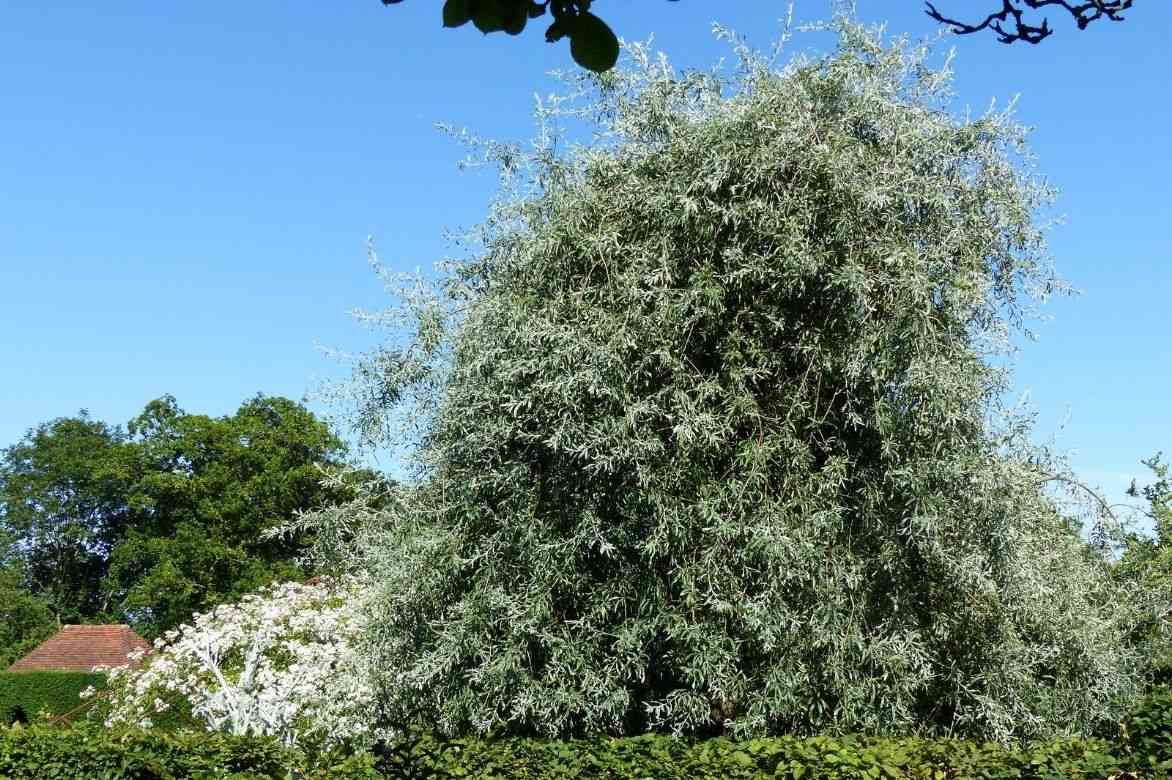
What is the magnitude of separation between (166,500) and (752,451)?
110 ft

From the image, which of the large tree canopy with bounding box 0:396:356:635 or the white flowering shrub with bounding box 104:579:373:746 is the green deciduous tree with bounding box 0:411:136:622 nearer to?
the large tree canopy with bounding box 0:396:356:635

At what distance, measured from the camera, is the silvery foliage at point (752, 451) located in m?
9.07

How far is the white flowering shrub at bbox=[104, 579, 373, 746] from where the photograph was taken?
1673 cm

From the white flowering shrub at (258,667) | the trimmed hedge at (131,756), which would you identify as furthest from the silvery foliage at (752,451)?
the white flowering shrub at (258,667)

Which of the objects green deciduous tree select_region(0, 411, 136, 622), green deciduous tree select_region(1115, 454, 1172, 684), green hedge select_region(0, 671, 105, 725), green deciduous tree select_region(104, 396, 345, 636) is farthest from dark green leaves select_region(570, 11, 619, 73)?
green deciduous tree select_region(0, 411, 136, 622)

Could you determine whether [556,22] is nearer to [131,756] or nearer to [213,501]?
[131,756]

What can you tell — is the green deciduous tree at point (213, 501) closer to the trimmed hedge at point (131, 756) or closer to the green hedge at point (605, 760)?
the trimmed hedge at point (131, 756)

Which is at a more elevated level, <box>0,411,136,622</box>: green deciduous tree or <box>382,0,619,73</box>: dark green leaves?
<box>0,411,136,622</box>: green deciduous tree

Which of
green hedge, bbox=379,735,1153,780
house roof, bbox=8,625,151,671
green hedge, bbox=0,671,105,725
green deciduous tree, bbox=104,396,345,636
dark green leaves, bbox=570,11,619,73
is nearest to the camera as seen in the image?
dark green leaves, bbox=570,11,619,73

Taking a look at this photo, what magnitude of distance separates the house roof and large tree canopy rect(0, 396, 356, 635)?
110 inches

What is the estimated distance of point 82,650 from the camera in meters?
31.8

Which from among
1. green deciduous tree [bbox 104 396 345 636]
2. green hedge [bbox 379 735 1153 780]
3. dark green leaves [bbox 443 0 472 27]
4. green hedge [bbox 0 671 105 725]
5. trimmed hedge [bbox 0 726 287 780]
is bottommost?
trimmed hedge [bbox 0 726 287 780]

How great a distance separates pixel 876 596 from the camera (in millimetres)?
9703

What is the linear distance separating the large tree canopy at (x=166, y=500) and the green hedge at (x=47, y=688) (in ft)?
19.2
